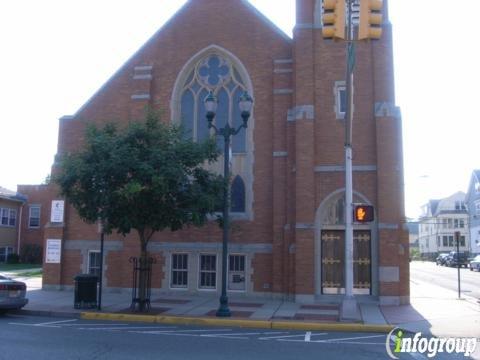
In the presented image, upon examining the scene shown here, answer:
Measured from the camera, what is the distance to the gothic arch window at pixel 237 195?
21844mm

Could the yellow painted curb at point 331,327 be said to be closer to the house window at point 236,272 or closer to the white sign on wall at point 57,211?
the house window at point 236,272

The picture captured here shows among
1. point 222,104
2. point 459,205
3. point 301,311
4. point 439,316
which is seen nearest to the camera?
point 439,316

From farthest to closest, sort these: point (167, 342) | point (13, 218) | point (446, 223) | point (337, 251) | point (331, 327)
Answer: point (446, 223) < point (13, 218) < point (337, 251) < point (331, 327) < point (167, 342)

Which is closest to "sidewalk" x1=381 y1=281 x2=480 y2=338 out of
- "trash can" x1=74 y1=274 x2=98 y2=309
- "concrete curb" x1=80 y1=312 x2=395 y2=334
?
"concrete curb" x1=80 y1=312 x2=395 y2=334

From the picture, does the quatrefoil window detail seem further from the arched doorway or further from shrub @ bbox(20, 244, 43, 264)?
shrub @ bbox(20, 244, 43, 264)

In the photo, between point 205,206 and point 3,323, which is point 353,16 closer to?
point 205,206

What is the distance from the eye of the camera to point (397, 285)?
18953 millimetres

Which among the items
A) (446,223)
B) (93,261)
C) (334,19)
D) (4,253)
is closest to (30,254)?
(4,253)

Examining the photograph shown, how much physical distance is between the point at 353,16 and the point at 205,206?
741 cm

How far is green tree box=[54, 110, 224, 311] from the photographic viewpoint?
50.9ft

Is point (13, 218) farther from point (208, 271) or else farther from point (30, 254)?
point (208, 271)

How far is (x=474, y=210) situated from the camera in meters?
73.6

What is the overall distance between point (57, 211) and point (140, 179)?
359 inches

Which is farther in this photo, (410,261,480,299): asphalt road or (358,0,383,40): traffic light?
(410,261,480,299): asphalt road
